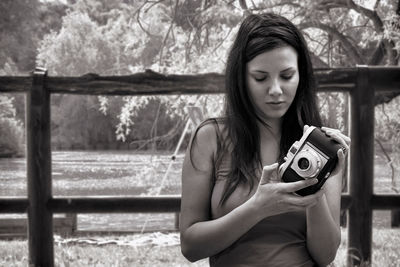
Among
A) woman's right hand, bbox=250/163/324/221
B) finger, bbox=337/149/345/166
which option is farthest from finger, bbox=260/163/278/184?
finger, bbox=337/149/345/166

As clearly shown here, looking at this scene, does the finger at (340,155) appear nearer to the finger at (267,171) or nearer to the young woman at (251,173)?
the young woman at (251,173)

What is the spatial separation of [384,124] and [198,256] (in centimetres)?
691

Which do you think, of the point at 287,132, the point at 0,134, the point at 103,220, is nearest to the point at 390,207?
the point at 287,132

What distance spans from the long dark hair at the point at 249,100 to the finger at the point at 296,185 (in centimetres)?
18

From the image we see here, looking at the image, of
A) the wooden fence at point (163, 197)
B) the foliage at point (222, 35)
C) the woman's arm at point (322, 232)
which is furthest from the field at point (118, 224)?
the woman's arm at point (322, 232)

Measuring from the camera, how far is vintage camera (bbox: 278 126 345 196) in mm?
1225

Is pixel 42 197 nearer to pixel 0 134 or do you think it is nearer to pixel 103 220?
pixel 103 220

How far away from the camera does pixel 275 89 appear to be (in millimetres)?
1372

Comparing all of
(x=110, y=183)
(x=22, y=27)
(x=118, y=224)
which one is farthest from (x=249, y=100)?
(x=22, y=27)

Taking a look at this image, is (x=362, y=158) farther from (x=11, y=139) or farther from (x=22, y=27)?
(x=22, y=27)

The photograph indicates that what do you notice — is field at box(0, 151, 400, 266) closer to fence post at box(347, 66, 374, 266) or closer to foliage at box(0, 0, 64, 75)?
fence post at box(347, 66, 374, 266)

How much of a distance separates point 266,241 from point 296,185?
0.71 ft

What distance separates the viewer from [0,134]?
1478 centimetres

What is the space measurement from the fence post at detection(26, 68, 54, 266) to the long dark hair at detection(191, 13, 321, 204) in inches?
68.4
